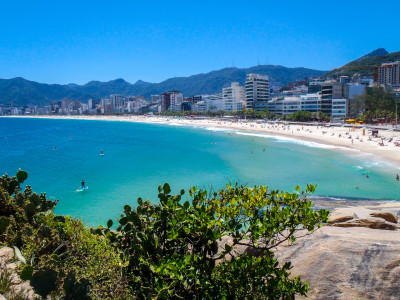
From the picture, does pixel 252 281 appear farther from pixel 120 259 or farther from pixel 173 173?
pixel 173 173

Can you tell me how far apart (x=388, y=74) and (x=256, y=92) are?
77.5 metres

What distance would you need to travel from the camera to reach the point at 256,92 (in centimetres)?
12381

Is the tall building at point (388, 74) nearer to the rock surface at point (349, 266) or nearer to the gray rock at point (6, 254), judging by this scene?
the rock surface at point (349, 266)

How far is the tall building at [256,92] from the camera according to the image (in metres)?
122

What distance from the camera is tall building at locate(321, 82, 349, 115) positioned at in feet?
298

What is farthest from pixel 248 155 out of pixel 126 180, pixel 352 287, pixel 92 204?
pixel 352 287

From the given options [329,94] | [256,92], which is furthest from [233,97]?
[329,94]

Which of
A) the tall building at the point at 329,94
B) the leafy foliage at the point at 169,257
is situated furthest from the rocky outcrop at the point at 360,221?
the tall building at the point at 329,94

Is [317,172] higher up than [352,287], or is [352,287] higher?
[352,287]

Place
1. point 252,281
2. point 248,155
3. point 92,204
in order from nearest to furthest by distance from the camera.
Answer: point 252,281 → point 92,204 → point 248,155

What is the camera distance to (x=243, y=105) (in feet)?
424

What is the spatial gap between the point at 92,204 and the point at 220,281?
18.4 meters

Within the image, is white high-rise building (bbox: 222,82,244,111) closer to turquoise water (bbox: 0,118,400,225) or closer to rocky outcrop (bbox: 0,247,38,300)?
turquoise water (bbox: 0,118,400,225)

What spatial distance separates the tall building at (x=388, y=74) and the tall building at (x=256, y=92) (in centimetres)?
6213
